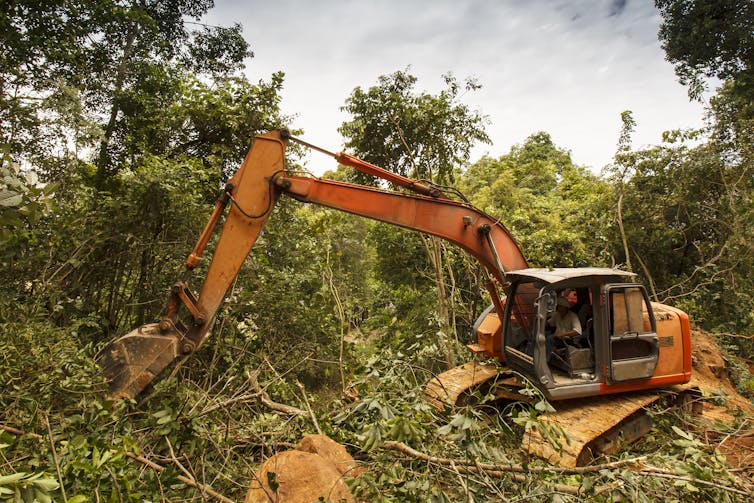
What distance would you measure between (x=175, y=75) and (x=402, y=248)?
640 centimetres

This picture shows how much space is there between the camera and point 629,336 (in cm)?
448

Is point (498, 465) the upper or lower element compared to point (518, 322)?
lower

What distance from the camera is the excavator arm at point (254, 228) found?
3.83 metres

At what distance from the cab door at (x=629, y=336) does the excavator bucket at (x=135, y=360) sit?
442 centimetres

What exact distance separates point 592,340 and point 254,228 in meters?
3.93

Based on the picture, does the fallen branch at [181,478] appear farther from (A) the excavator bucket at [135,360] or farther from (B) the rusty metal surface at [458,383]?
(B) the rusty metal surface at [458,383]

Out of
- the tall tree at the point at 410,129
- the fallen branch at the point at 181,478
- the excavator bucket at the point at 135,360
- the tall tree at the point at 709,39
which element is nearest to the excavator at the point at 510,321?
the excavator bucket at the point at 135,360

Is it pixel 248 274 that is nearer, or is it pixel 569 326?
pixel 569 326

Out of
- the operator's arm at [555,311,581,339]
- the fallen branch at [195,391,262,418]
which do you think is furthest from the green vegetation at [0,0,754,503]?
the operator's arm at [555,311,581,339]

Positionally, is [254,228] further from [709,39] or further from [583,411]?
[709,39]

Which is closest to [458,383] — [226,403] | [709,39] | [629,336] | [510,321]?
[510,321]

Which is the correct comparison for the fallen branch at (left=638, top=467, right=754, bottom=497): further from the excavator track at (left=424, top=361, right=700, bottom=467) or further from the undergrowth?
the excavator track at (left=424, top=361, right=700, bottom=467)

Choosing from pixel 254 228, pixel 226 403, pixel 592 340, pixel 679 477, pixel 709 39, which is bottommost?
pixel 226 403

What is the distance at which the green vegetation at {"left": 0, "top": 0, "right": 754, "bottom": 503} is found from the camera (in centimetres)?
259
